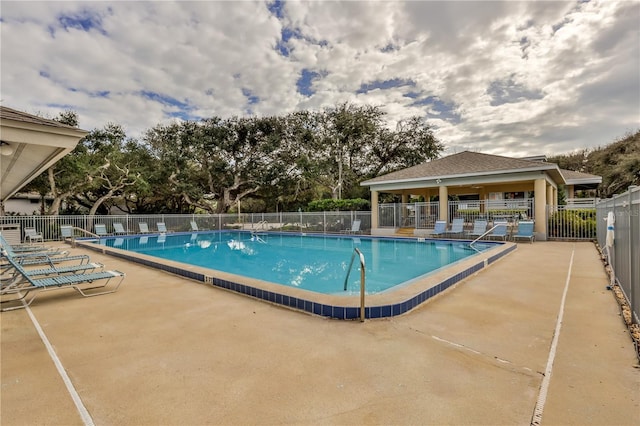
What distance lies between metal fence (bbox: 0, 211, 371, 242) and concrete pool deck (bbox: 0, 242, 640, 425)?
1549cm

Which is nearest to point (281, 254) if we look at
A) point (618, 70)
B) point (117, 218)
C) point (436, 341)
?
point (436, 341)

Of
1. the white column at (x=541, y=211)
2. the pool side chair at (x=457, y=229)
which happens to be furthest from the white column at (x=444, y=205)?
the white column at (x=541, y=211)

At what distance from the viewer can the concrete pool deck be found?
204 centimetres

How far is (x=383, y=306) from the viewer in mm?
3855

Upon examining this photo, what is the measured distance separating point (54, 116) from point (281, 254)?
17.0 meters

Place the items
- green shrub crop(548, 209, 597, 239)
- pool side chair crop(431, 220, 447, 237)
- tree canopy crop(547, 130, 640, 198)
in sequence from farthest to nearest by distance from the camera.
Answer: tree canopy crop(547, 130, 640, 198) < pool side chair crop(431, 220, 447, 237) < green shrub crop(548, 209, 597, 239)

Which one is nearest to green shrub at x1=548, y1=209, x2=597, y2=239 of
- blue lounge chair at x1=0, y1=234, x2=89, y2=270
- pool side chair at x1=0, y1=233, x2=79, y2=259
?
blue lounge chair at x1=0, y1=234, x2=89, y2=270

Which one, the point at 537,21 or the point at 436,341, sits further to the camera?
the point at 537,21

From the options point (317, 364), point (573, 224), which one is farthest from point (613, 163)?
point (317, 364)

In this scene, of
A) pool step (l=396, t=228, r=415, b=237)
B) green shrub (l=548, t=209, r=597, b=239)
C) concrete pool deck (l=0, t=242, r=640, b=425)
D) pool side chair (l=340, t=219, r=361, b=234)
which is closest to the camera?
concrete pool deck (l=0, t=242, r=640, b=425)

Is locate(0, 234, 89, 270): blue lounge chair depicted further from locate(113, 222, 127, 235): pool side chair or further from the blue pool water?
locate(113, 222, 127, 235): pool side chair

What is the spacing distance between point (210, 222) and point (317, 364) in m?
23.0

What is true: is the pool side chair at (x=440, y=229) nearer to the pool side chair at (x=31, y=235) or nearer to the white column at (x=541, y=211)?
the white column at (x=541, y=211)

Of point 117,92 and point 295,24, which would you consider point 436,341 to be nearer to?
point 295,24
